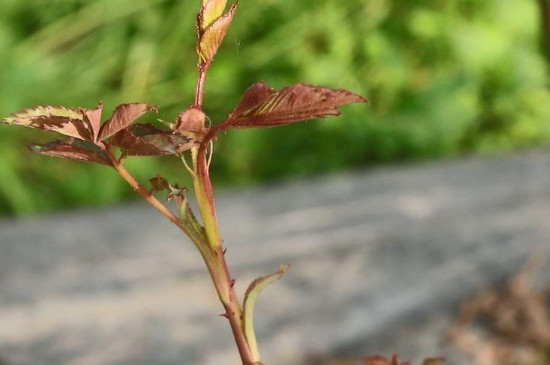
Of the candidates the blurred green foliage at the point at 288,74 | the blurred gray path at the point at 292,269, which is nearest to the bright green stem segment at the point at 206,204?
the blurred gray path at the point at 292,269

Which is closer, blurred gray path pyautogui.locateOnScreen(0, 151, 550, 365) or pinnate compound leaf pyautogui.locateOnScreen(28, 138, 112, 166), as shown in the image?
pinnate compound leaf pyautogui.locateOnScreen(28, 138, 112, 166)

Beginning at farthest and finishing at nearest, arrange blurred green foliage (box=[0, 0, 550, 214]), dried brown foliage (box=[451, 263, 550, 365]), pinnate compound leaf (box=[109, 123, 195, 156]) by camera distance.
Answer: blurred green foliage (box=[0, 0, 550, 214]), dried brown foliage (box=[451, 263, 550, 365]), pinnate compound leaf (box=[109, 123, 195, 156])

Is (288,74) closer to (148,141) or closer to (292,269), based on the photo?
(292,269)

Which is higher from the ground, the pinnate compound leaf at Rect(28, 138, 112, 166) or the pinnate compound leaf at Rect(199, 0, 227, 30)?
the pinnate compound leaf at Rect(199, 0, 227, 30)

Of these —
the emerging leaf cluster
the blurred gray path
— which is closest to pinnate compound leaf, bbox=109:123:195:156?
the emerging leaf cluster

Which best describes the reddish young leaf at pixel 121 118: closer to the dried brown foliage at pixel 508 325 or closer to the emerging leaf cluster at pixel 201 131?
the emerging leaf cluster at pixel 201 131

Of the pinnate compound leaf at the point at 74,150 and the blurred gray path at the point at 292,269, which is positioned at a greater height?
the blurred gray path at the point at 292,269

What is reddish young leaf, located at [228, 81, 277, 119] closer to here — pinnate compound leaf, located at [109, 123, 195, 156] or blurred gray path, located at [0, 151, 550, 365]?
pinnate compound leaf, located at [109, 123, 195, 156]
